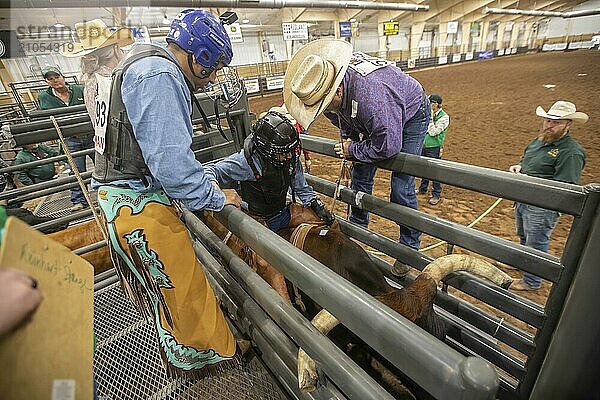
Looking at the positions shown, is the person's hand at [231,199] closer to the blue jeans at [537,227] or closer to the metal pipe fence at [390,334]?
the metal pipe fence at [390,334]

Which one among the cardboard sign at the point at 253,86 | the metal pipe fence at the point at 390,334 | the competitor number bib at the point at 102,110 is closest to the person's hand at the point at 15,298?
the metal pipe fence at the point at 390,334

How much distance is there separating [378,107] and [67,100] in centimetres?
516

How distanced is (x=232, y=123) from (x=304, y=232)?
194cm

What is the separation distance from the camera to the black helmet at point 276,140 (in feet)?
6.47

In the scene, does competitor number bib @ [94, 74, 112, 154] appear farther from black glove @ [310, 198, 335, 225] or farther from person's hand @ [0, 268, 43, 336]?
black glove @ [310, 198, 335, 225]

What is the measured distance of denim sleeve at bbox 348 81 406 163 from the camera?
1818 millimetres

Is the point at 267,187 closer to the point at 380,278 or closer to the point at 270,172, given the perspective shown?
the point at 270,172

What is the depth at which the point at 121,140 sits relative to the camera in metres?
1.41

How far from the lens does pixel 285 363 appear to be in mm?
1362

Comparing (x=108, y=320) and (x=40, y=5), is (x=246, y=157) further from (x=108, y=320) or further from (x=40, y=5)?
(x=40, y=5)

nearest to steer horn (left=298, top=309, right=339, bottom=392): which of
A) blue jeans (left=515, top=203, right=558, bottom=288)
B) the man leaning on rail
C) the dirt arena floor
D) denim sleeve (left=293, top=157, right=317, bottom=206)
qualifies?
the man leaning on rail

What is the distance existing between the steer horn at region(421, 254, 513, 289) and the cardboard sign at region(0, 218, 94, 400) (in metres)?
1.29

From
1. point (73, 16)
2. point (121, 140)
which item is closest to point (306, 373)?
point (121, 140)

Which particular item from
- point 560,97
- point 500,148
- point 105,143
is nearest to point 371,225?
point 105,143
